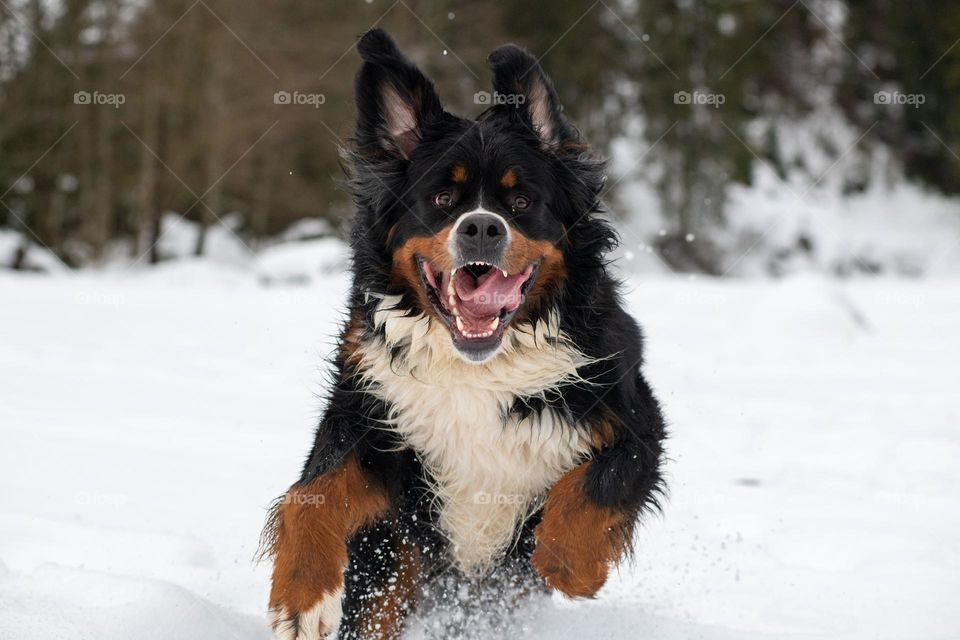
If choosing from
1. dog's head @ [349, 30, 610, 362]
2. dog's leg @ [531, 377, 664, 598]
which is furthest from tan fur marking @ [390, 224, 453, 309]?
dog's leg @ [531, 377, 664, 598]

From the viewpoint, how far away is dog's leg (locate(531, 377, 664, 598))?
3.44 metres

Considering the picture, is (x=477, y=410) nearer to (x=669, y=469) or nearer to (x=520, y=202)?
(x=520, y=202)

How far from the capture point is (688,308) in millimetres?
13320

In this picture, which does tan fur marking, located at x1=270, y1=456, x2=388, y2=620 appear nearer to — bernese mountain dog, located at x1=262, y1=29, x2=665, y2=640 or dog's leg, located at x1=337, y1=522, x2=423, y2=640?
bernese mountain dog, located at x1=262, y1=29, x2=665, y2=640

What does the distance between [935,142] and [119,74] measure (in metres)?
27.6

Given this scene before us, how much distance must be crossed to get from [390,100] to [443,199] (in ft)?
1.56

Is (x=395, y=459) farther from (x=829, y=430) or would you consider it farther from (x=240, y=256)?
(x=240, y=256)

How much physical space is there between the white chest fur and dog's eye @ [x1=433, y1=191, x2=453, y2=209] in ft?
1.35

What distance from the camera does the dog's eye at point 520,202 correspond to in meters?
3.76

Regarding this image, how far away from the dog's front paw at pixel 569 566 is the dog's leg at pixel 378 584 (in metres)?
0.62

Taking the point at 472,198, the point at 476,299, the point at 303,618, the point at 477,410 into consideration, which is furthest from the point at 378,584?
the point at 472,198

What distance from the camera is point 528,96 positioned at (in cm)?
390

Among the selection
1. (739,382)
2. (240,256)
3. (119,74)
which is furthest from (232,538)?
(240,256)

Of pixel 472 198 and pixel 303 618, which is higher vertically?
pixel 472 198
